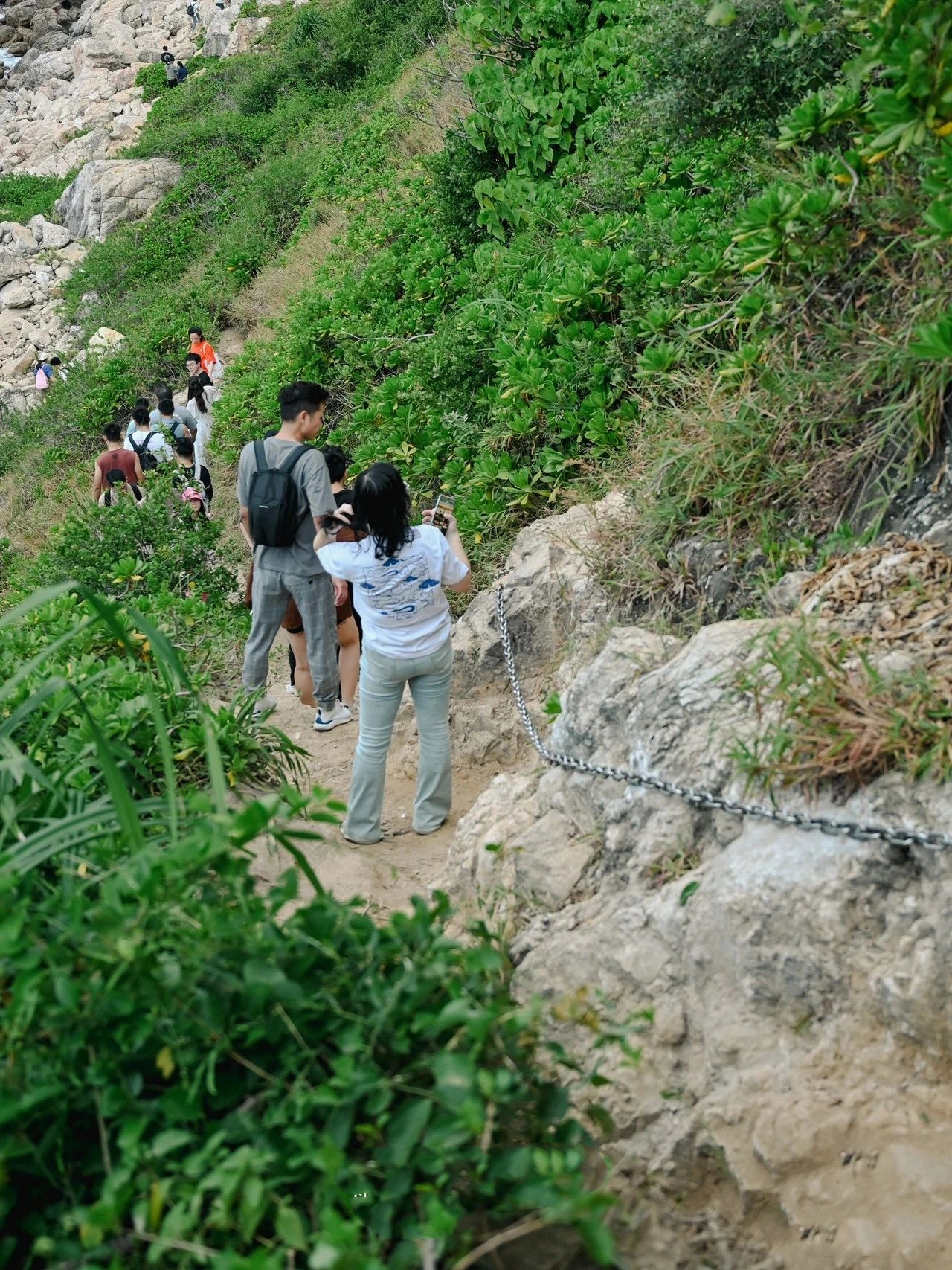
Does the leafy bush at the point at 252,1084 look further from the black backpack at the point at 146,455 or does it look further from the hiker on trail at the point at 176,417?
the hiker on trail at the point at 176,417

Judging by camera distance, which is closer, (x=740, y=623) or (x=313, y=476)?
(x=740, y=623)

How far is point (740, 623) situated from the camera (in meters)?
3.98

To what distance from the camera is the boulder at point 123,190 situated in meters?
23.8

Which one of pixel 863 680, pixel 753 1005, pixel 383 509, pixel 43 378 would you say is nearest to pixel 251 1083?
pixel 753 1005

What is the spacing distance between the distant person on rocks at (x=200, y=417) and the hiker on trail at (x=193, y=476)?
33 centimetres

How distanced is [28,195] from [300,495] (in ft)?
88.2

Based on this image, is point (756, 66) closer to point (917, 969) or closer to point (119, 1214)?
point (917, 969)

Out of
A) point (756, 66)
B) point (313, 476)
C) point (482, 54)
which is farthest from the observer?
point (482, 54)

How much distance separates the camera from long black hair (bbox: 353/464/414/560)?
4.69m

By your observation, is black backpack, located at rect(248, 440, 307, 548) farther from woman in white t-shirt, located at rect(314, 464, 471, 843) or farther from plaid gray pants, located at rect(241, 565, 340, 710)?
woman in white t-shirt, located at rect(314, 464, 471, 843)

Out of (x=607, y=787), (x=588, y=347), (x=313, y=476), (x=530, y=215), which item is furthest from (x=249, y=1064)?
(x=530, y=215)

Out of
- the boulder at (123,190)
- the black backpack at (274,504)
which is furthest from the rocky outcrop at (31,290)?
the black backpack at (274,504)

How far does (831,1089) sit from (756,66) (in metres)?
5.71

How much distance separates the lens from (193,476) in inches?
423
